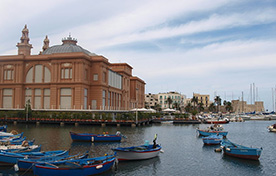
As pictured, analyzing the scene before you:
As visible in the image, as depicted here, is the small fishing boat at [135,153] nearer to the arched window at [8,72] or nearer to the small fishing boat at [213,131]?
the small fishing boat at [213,131]

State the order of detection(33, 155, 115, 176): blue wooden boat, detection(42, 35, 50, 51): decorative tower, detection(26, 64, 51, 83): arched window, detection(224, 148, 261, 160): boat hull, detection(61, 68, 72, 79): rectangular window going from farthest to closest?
detection(42, 35, 50, 51): decorative tower
detection(26, 64, 51, 83): arched window
detection(61, 68, 72, 79): rectangular window
detection(224, 148, 261, 160): boat hull
detection(33, 155, 115, 176): blue wooden boat

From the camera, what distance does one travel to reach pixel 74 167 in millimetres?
23781

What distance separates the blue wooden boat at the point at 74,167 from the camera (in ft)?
76.2

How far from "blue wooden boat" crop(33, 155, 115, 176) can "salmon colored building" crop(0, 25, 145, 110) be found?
6039cm

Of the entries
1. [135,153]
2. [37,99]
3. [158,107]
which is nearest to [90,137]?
[135,153]

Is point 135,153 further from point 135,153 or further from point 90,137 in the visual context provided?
point 90,137

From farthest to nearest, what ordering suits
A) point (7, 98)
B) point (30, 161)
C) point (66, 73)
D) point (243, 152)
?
point (7, 98), point (66, 73), point (243, 152), point (30, 161)

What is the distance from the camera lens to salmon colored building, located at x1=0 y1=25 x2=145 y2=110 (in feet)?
282

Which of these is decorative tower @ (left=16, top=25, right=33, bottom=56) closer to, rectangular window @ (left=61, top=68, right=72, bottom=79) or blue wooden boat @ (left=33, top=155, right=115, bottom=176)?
rectangular window @ (left=61, top=68, right=72, bottom=79)

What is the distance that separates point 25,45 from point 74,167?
→ 9466 cm

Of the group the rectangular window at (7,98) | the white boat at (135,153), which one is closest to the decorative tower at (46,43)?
the rectangular window at (7,98)

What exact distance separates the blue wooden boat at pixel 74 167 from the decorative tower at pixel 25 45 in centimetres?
9314

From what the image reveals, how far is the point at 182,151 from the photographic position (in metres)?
38.9

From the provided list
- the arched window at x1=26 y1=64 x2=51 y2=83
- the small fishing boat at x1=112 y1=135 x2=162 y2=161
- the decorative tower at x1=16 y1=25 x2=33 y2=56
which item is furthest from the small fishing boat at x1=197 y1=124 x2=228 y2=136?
the decorative tower at x1=16 y1=25 x2=33 y2=56
